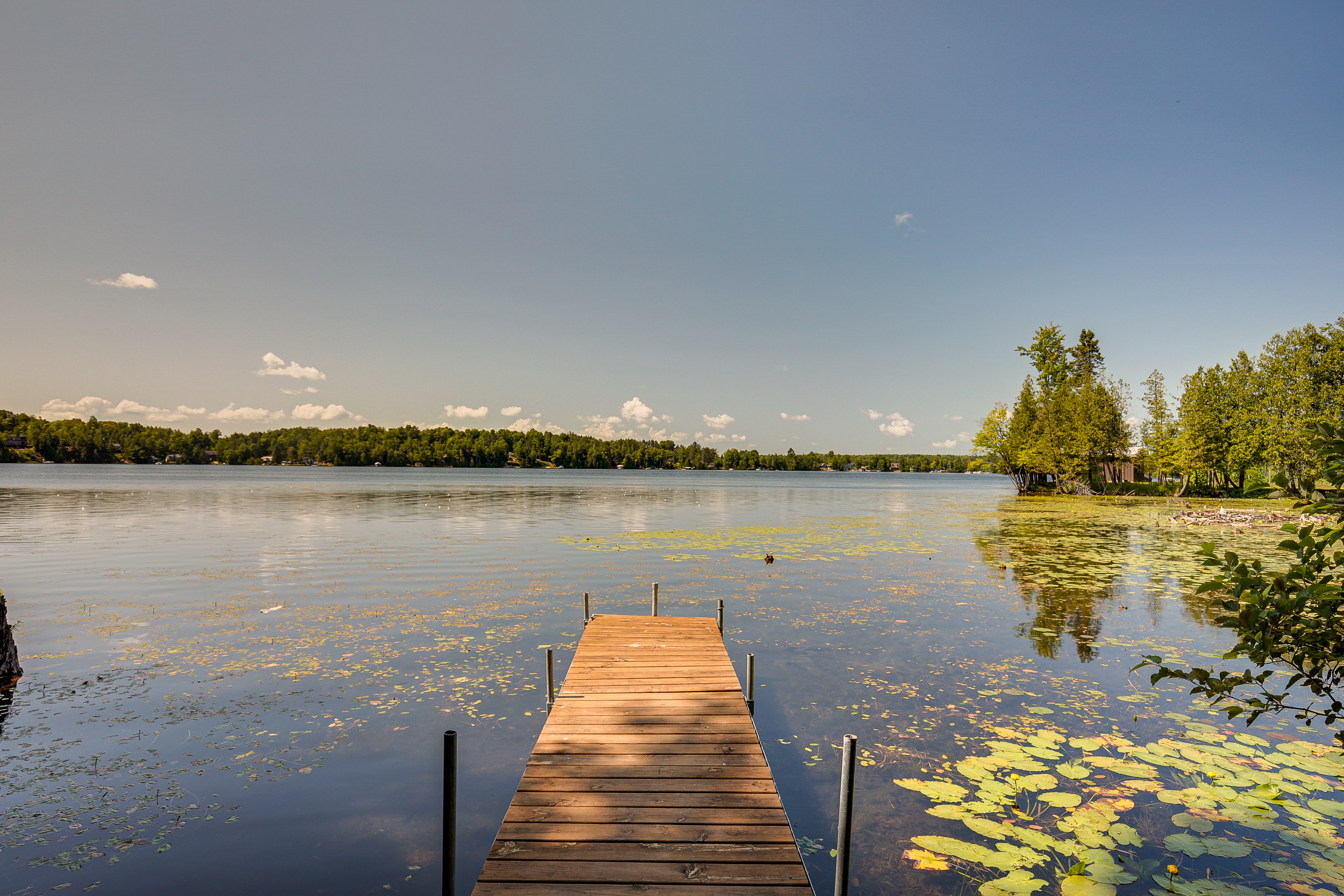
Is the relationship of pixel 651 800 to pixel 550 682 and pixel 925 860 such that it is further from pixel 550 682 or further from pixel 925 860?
pixel 550 682

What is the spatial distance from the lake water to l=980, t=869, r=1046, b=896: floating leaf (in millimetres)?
187

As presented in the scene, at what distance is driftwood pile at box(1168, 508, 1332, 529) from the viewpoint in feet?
114

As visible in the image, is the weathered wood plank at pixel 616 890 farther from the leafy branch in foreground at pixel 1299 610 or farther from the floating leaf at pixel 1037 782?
the floating leaf at pixel 1037 782

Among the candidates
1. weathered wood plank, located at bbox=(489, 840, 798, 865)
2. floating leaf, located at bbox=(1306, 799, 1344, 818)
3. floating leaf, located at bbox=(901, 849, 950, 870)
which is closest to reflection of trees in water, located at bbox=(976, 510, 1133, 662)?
floating leaf, located at bbox=(1306, 799, 1344, 818)

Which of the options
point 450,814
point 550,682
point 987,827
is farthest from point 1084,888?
point 550,682

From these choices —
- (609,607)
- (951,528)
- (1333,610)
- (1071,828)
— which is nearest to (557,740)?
(1071,828)

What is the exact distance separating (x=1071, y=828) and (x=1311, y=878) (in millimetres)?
1921

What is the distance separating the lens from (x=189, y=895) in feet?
19.8

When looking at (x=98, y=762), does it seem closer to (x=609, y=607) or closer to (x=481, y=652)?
(x=481, y=652)

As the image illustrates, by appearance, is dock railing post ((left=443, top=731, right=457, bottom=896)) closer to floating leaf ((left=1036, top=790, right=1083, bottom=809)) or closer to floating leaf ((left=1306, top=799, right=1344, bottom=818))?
floating leaf ((left=1036, top=790, right=1083, bottom=809))

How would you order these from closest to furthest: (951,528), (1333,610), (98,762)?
(1333,610), (98,762), (951,528)

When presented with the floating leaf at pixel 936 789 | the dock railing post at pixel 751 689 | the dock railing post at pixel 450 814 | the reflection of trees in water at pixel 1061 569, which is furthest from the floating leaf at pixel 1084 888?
the reflection of trees in water at pixel 1061 569

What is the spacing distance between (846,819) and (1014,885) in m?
2.05

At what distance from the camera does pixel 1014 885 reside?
5852 millimetres
